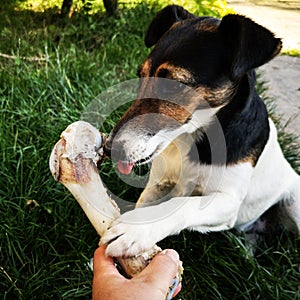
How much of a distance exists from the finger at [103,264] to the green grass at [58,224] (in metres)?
0.66

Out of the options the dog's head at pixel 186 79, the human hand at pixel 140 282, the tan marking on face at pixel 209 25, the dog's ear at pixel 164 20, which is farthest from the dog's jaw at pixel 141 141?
the dog's ear at pixel 164 20

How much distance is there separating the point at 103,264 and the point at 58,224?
3.50ft

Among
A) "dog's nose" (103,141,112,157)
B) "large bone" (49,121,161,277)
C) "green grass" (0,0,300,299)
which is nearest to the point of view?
"large bone" (49,121,161,277)

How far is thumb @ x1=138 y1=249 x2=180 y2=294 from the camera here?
1.44 m

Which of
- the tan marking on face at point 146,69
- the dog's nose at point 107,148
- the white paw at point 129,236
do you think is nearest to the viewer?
the white paw at point 129,236

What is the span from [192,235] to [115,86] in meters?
1.70

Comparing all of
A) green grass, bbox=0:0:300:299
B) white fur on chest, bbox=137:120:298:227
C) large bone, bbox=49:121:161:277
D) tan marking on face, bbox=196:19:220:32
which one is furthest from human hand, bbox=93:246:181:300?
tan marking on face, bbox=196:19:220:32

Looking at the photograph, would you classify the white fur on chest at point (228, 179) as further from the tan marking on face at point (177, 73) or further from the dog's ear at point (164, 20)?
the dog's ear at point (164, 20)

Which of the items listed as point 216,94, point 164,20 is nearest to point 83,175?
point 216,94

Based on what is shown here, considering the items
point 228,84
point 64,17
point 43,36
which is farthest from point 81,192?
point 64,17

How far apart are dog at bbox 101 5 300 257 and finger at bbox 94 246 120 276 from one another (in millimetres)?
31

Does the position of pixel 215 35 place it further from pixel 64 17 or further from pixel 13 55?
pixel 64 17

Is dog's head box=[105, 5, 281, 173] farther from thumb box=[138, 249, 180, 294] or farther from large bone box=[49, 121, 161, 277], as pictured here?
thumb box=[138, 249, 180, 294]

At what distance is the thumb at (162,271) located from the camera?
1438 mm
